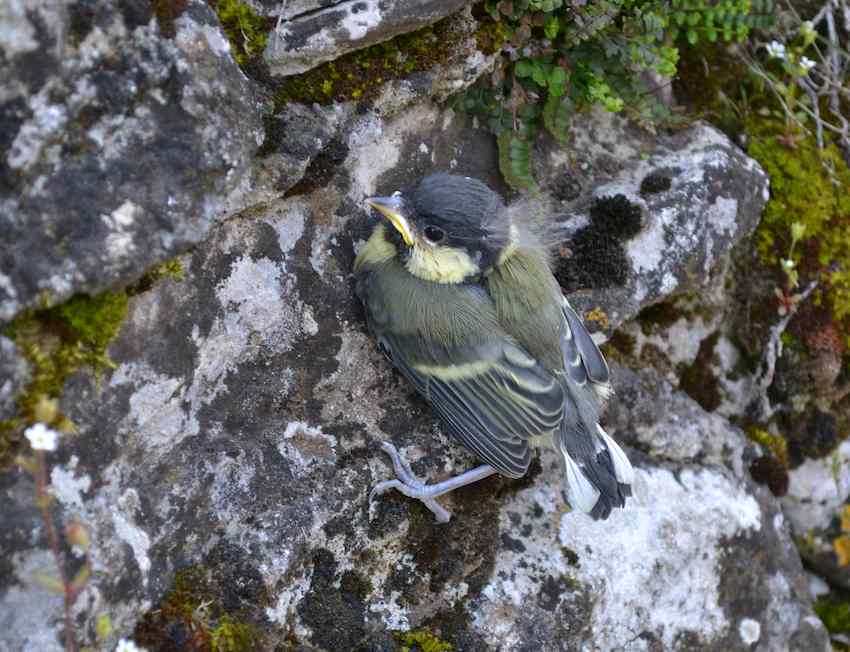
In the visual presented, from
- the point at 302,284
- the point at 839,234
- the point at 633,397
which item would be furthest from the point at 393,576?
the point at 839,234

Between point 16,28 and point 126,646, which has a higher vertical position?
point 16,28

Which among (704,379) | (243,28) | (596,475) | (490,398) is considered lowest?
(704,379)

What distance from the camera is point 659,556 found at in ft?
13.5

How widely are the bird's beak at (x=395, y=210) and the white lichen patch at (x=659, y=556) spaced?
1.44 metres

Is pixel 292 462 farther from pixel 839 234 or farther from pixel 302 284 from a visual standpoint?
pixel 839 234

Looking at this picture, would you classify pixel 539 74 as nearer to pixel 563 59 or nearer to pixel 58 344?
pixel 563 59

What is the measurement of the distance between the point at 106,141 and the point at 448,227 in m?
1.40

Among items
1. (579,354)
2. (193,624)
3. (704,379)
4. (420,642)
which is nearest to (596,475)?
(579,354)

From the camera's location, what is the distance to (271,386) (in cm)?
353

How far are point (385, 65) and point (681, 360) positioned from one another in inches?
86.8

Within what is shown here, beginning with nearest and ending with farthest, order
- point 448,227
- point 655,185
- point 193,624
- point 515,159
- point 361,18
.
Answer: point 193,624, point 361,18, point 448,227, point 515,159, point 655,185

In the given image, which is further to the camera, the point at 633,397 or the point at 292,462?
the point at 633,397

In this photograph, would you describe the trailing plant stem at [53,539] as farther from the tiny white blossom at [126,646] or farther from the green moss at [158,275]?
the green moss at [158,275]

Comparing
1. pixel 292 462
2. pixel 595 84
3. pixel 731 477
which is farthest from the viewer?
pixel 731 477
